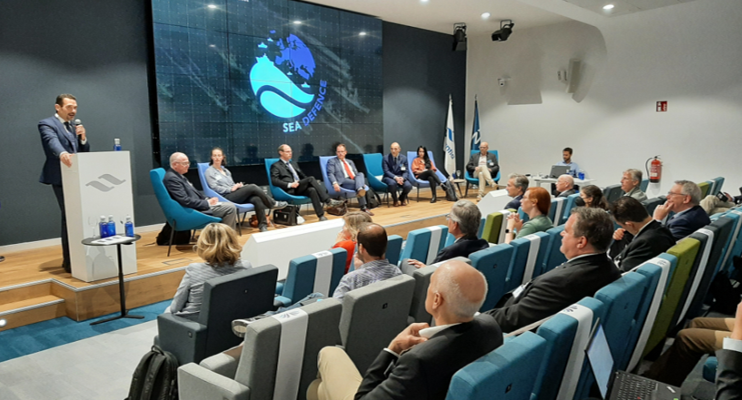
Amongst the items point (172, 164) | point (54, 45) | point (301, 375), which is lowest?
point (301, 375)

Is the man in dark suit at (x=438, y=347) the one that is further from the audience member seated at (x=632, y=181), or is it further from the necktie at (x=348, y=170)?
the necktie at (x=348, y=170)

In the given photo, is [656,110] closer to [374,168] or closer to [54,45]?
[374,168]

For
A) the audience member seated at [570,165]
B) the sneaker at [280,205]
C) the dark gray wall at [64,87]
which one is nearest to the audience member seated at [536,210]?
the sneaker at [280,205]

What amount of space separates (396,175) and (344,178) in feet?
4.07

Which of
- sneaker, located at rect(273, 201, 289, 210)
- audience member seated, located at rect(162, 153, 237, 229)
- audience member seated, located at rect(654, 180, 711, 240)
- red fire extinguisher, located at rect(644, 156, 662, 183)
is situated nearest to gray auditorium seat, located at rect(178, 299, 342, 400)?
audience member seated, located at rect(654, 180, 711, 240)

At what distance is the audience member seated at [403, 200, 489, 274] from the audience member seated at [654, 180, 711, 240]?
1822mm

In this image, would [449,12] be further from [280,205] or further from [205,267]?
[205,267]

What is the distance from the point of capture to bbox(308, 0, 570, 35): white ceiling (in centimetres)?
856

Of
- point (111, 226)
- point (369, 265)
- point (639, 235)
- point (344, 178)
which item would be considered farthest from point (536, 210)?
point (344, 178)

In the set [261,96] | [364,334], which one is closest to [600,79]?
[261,96]

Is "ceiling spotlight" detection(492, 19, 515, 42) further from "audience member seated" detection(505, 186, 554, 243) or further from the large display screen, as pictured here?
"audience member seated" detection(505, 186, 554, 243)

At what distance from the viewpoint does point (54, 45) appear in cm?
598

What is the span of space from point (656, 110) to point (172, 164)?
831 cm

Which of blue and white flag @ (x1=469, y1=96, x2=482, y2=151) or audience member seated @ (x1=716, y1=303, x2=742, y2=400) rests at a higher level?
blue and white flag @ (x1=469, y1=96, x2=482, y2=151)
